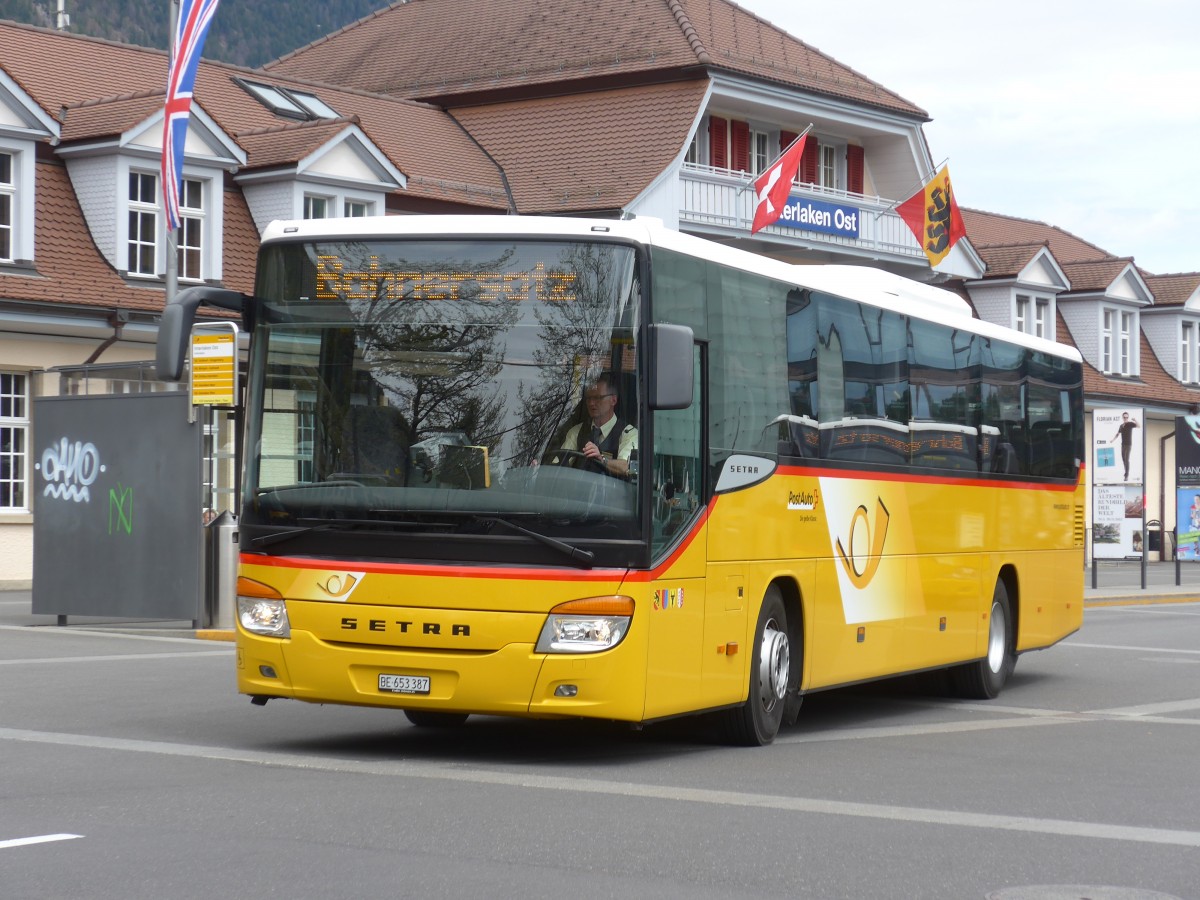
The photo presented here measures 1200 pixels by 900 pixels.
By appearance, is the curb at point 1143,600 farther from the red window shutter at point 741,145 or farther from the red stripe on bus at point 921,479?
the red stripe on bus at point 921,479

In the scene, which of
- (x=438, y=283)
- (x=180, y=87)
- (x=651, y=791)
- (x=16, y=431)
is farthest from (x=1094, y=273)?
(x=651, y=791)

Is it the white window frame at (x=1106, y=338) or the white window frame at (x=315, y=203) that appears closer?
the white window frame at (x=315, y=203)

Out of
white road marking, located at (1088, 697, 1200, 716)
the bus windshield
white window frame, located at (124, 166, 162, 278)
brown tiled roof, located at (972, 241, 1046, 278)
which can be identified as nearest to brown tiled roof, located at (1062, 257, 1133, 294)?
brown tiled roof, located at (972, 241, 1046, 278)

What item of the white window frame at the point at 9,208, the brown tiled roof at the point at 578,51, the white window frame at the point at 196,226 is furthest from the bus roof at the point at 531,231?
the brown tiled roof at the point at 578,51

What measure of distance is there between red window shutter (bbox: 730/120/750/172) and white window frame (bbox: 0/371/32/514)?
16.4m

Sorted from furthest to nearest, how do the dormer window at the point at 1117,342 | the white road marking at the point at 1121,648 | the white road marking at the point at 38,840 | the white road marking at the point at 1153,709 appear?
1. the dormer window at the point at 1117,342
2. the white road marking at the point at 1121,648
3. the white road marking at the point at 1153,709
4. the white road marking at the point at 38,840

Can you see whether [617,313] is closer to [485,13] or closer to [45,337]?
[45,337]

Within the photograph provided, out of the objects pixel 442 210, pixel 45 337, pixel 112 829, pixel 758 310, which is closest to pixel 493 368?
pixel 758 310

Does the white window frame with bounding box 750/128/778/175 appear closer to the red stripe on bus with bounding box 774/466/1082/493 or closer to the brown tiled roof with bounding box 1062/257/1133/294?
the brown tiled roof with bounding box 1062/257/1133/294

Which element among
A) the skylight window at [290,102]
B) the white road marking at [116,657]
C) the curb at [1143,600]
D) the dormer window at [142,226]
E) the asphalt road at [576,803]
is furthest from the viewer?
the skylight window at [290,102]

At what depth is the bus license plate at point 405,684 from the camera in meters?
10.5

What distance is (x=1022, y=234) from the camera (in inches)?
2318

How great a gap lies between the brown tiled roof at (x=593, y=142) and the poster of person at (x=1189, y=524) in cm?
1300

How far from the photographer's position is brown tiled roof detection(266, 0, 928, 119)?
3906 cm
